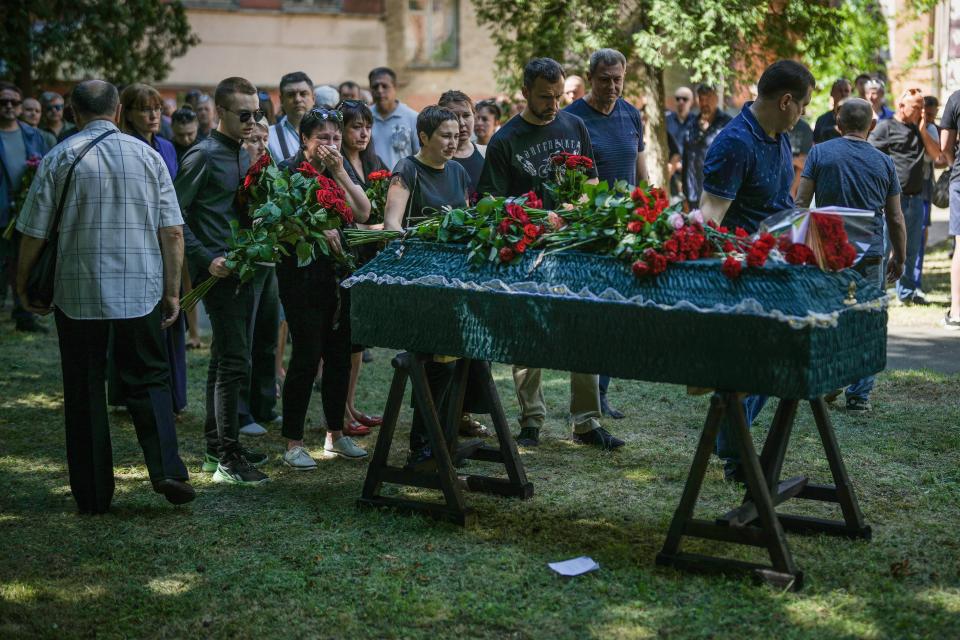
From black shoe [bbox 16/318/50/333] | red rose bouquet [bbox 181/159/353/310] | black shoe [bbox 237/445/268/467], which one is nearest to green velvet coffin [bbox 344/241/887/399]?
red rose bouquet [bbox 181/159/353/310]

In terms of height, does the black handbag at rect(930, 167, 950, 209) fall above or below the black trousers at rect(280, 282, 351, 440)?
above

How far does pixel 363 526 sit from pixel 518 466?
0.88 m

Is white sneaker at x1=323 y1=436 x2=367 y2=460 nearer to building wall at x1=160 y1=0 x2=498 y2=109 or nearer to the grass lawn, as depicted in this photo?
the grass lawn

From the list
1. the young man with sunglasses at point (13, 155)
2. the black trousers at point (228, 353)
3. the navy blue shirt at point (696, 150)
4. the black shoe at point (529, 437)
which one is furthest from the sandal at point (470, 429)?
the navy blue shirt at point (696, 150)

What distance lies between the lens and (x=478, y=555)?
5.21 metres

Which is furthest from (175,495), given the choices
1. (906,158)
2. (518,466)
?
(906,158)

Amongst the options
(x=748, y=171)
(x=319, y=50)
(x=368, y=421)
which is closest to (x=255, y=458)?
(x=368, y=421)

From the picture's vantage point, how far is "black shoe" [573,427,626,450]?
7.04 metres

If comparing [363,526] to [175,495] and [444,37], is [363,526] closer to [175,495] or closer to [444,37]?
[175,495]

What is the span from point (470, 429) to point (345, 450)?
986 mm

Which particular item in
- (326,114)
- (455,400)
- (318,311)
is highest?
(326,114)

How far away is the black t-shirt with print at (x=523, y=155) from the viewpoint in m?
6.76

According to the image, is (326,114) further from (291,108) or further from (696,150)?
(696,150)

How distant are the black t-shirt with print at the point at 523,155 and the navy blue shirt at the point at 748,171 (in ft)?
3.60
